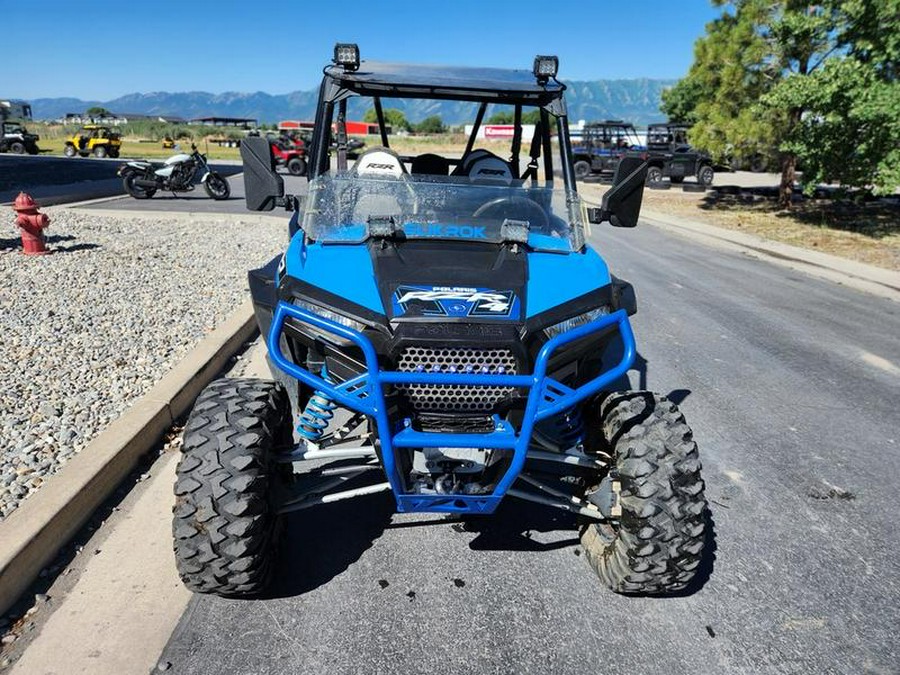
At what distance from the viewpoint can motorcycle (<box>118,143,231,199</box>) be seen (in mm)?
15891

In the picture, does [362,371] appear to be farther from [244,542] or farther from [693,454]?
[693,454]

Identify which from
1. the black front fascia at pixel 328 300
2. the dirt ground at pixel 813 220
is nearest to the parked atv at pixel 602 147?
the dirt ground at pixel 813 220

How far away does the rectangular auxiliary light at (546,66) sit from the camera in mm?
3861

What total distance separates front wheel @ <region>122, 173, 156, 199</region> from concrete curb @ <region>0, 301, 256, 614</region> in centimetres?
1254

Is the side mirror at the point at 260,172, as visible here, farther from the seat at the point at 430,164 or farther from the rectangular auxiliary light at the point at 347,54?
the seat at the point at 430,164

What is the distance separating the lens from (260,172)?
3.35 meters

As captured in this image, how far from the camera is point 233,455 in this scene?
2.60 m

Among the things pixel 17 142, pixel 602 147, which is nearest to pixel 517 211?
pixel 602 147

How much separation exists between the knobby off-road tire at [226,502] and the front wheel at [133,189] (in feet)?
49.5

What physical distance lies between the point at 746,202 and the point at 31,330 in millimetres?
21412

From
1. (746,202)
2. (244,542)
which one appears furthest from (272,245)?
(746,202)

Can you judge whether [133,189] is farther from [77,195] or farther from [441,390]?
[441,390]

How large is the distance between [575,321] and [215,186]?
15632mm

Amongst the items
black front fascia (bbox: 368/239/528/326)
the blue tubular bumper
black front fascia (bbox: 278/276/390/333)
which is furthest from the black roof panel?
the blue tubular bumper
